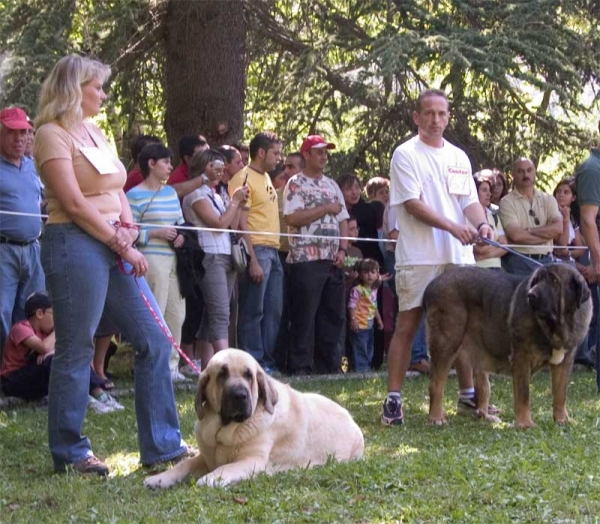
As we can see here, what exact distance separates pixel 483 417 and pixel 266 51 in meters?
7.74

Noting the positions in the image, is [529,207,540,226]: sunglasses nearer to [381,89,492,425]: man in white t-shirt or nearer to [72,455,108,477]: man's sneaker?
[381,89,492,425]: man in white t-shirt

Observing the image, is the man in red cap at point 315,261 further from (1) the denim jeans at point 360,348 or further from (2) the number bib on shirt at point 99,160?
(2) the number bib on shirt at point 99,160

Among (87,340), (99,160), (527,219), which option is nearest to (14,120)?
(99,160)

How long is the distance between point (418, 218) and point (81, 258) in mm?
2782

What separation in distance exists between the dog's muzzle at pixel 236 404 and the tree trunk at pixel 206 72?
755cm

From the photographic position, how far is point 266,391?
613 centimetres

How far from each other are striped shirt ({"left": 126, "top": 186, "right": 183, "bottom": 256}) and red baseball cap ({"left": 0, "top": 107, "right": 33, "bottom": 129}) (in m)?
1.15

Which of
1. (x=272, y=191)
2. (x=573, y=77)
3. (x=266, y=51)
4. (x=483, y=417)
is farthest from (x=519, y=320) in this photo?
(x=266, y=51)

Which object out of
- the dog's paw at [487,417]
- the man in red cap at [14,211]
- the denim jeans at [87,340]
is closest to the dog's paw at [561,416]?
the dog's paw at [487,417]

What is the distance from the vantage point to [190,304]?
1083 centimetres

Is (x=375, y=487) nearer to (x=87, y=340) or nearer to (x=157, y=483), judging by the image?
(x=157, y=483)

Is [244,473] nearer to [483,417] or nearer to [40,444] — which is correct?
[40,444]

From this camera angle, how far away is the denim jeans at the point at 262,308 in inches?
441

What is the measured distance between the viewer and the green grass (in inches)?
202
